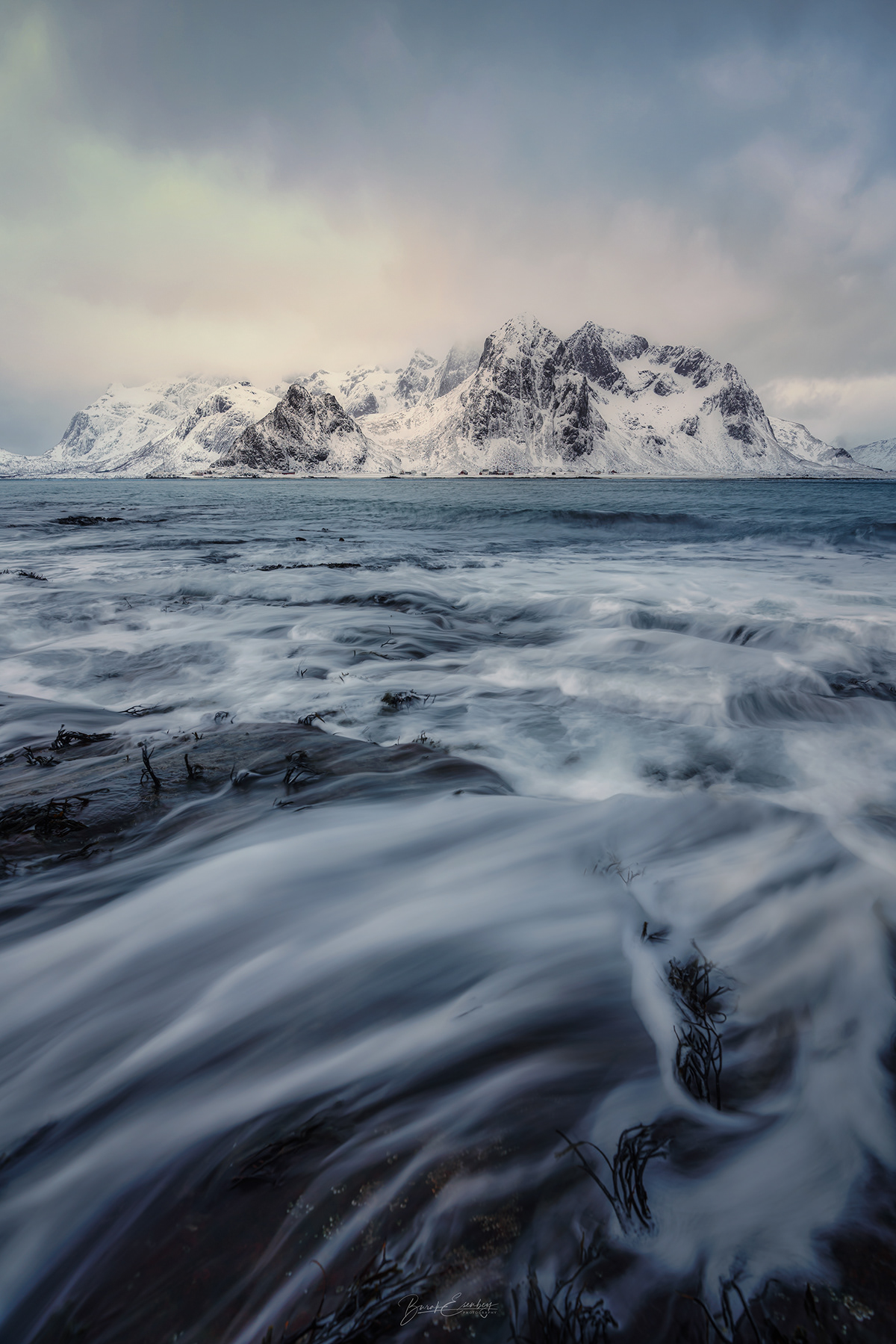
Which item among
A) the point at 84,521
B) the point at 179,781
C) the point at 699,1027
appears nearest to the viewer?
the point at 699,1027

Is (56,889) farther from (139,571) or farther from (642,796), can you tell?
(139,571)

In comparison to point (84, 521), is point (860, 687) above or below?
below

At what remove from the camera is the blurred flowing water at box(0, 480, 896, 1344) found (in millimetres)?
1135

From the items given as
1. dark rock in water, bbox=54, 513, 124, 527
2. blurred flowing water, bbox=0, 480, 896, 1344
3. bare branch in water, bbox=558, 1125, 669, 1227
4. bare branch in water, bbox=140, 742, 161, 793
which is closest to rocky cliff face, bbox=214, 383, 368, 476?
dark rock in water, bbox=54, 513, 124, 527

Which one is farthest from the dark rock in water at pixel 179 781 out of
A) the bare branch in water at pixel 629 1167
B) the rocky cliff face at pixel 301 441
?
the rocky cliff face at pixel 301 441

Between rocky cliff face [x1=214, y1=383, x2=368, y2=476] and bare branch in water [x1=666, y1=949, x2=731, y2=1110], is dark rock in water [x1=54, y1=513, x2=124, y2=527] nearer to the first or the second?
bare branch in water [x1=666, y1=949, x2=731, y2=1110]

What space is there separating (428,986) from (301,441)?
178044 millimetres

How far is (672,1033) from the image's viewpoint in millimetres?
1629

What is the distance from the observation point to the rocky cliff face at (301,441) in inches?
5945

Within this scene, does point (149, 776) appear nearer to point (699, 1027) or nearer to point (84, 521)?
point (699, 1027)

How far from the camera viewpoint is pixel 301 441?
529ft

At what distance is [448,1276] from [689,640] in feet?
18.7

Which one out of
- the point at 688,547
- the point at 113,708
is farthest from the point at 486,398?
the point at 113,708

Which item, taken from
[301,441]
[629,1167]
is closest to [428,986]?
[629,1167]
